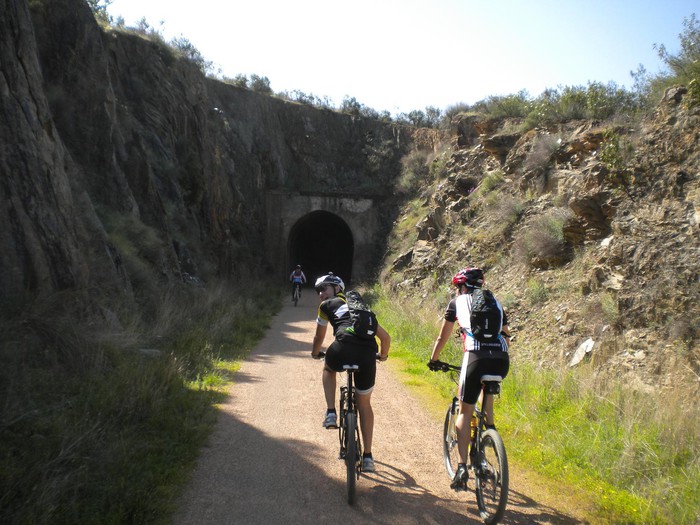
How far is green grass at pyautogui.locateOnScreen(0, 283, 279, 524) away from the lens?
136 inches

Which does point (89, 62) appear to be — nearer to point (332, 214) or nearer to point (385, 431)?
point (385, 431)

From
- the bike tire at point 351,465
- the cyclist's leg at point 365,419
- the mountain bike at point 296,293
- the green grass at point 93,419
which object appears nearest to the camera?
the green grass at point 93,419

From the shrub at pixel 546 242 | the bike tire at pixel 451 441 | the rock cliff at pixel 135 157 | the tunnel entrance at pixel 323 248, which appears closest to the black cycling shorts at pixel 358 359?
the bike tire at pixel 451 441

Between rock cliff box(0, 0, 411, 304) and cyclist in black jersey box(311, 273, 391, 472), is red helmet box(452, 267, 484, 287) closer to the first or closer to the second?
cyclist in black jersey box(311, 273, 391, 472)

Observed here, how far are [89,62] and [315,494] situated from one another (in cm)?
1378

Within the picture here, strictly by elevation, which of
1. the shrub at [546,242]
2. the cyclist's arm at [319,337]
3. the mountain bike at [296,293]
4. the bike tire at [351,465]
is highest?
the shrub at [546,242]

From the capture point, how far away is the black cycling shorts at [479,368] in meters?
4.10

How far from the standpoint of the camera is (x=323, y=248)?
38406 millimetres

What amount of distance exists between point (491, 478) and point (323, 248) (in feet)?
114

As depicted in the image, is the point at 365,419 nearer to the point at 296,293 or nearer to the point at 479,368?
the point at 479,368

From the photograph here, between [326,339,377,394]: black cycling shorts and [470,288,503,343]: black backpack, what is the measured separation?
91 cm

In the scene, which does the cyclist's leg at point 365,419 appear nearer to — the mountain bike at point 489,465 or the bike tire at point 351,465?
the bike tire at point 351,465

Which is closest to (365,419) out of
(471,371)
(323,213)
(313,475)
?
(313,475)

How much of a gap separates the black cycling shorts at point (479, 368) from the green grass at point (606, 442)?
1243 millimetres
